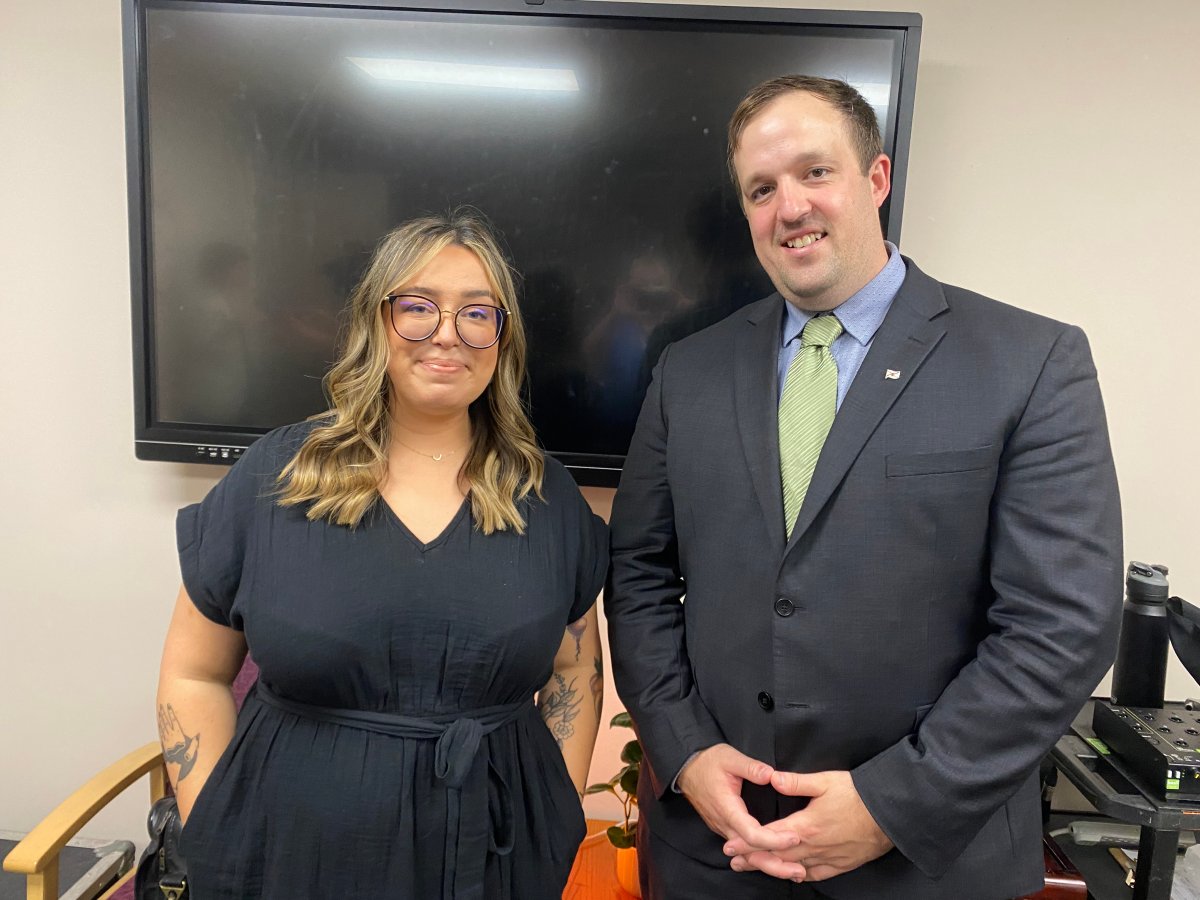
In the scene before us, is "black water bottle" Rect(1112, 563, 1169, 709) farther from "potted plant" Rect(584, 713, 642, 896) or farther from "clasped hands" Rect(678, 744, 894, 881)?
"potted plant" Rect(584, 713, 642, 896)

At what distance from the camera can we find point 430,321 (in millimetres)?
1307

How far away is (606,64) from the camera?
1913 mm

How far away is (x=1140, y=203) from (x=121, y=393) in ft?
8.55

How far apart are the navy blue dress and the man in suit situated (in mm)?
281

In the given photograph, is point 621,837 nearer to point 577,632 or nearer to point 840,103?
point 577,632

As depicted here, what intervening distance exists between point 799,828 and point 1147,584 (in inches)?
A: 40.9

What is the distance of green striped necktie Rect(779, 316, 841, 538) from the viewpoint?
1285 mm

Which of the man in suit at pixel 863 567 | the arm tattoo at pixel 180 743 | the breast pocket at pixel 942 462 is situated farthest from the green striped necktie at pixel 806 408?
the arm tattoo at pixel 180 743

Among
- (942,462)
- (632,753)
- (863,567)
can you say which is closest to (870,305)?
(942,462)

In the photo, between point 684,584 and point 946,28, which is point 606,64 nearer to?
point 946,28

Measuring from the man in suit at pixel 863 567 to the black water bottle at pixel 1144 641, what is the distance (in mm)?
635

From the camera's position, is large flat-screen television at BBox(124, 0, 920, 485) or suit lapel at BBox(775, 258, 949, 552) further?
large flat-screen television at BBox(124, 0, 920, 485)

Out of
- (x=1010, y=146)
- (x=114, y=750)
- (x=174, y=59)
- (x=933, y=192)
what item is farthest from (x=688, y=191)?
(x=114, y=750)

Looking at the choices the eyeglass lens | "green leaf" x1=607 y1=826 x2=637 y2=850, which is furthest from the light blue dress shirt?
"green leaf" x1=607 y1=826 x2=637 y2=850
